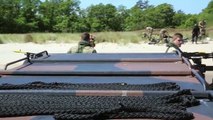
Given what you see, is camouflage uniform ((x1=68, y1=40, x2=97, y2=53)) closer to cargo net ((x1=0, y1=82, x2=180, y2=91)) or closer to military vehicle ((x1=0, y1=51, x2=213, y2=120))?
military vehicle ((x1=0, y1=51, x2=213, y2=120))

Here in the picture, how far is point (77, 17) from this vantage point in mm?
98062

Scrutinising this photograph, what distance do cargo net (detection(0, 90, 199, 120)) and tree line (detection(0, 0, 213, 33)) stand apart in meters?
81.1

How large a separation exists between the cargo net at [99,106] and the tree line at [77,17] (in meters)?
81.1

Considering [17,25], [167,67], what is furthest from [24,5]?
[167,67]

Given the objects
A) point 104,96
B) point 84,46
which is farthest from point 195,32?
point 104,96

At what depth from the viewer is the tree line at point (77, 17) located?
88575mm

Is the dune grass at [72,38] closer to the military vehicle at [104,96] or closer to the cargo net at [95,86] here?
the military vehicle at [104,96]

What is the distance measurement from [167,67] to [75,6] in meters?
99.6

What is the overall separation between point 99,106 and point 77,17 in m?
95.7

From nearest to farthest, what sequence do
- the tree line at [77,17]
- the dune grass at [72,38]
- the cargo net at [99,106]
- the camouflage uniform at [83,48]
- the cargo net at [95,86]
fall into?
the cargo net at [99,106], the cargo net at [95,86], the camouflage uniform at [83,48], the dune grass at [72,38], the tree line at [77,17]

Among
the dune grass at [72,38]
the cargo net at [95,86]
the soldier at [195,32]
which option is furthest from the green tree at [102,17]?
the cargo net at [95,86]

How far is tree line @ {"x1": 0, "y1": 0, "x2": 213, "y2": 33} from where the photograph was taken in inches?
3487

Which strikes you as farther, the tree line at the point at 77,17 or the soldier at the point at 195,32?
the tree line at the point at 77,17

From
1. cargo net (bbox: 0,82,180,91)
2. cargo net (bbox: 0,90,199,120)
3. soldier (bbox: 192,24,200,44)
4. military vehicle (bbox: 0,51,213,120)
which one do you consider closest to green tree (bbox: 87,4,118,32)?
soldier (bbox: 192,24,200,44)
